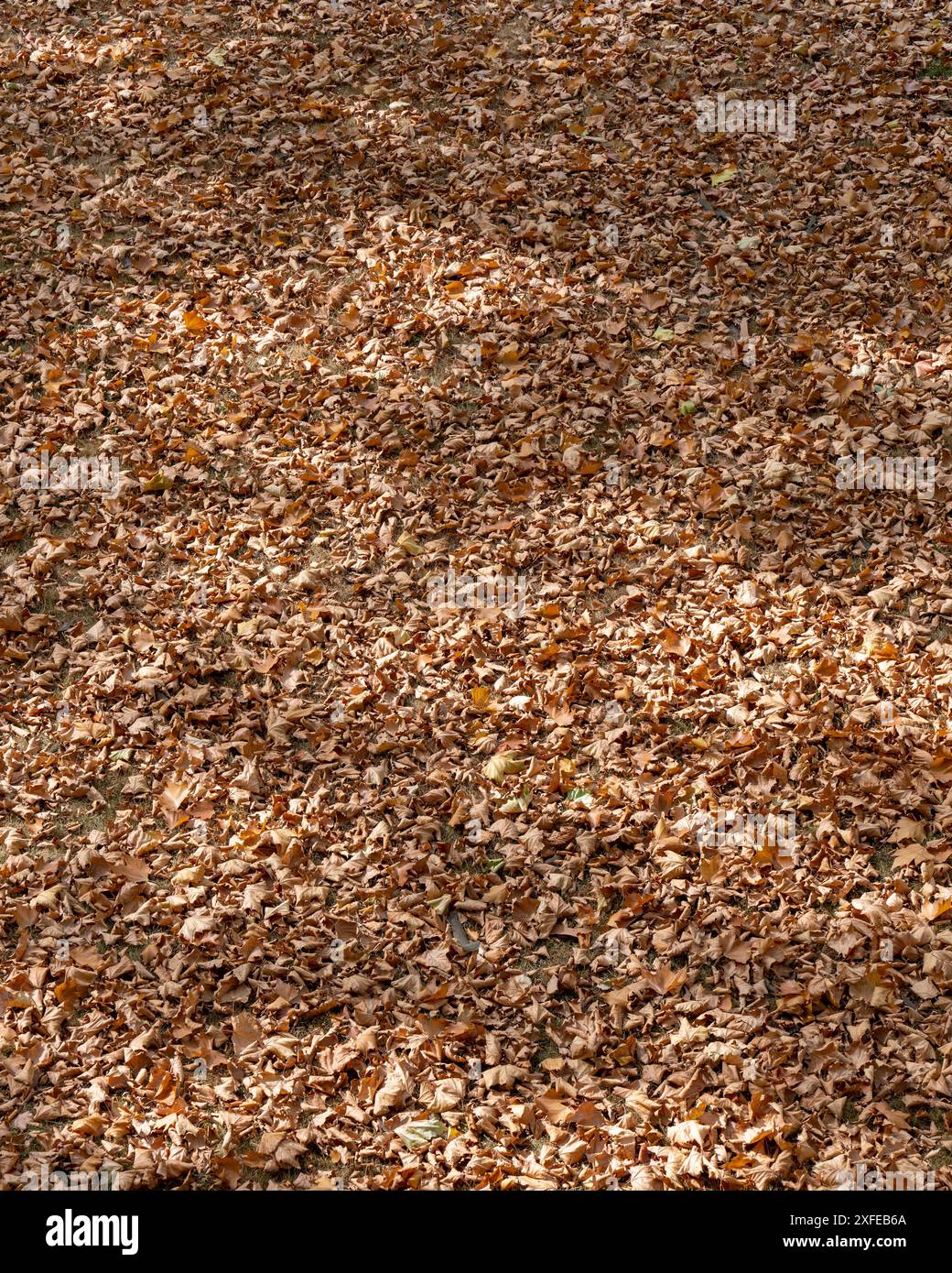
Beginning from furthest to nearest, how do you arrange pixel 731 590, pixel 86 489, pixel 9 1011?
pixel 86 489, pixel 731 590, pixel 9 1011

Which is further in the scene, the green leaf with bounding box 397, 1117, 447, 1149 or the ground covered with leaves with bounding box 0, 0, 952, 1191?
the ground covered with leaves with bounding box 0, 0, 952, 1191

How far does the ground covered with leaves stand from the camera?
4.34m

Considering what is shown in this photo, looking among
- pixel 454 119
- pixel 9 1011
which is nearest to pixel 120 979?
pixel 9 1011

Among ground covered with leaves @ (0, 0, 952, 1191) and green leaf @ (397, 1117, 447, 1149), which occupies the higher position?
ground covered with leaves @ (0, 0, 952, 1191)

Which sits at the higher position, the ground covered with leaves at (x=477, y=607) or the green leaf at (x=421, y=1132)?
the ground covered with leaves at (x=477, y=607)

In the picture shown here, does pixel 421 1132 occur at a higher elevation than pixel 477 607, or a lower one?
lower

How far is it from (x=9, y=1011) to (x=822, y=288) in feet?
20.6

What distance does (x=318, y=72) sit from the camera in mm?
9141

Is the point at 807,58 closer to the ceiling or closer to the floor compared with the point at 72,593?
Answer: closer to the ceiling

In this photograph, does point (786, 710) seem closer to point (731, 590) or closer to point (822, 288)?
point (731, 590)

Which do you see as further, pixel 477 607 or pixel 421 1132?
pixel 477 607

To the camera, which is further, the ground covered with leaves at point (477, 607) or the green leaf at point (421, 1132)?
the ground covered with leaves at point (477, 607)

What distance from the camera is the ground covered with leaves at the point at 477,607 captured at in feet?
14.2

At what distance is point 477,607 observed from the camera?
5879 millimetres
